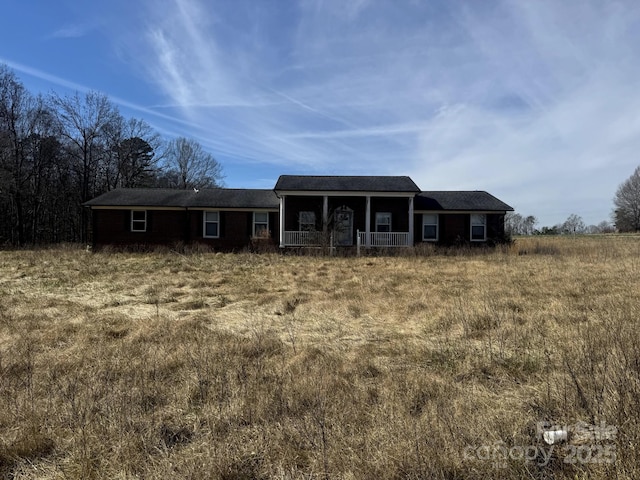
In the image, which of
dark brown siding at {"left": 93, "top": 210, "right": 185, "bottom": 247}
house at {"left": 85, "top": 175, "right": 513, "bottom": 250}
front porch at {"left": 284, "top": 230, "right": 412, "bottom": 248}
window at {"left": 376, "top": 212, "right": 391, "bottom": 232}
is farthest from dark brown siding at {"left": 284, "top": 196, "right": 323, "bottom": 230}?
dark brown siding at {"left": 93, "top": 210, "right": 185, "bottom": 247}

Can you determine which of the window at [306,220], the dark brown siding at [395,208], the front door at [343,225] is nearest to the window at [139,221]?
the window at [306,220]

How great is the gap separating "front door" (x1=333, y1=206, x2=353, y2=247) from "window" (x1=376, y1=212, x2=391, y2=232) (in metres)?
1.61

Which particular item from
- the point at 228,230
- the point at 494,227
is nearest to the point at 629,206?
the point at 494,227

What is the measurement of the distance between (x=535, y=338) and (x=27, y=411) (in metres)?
5.60

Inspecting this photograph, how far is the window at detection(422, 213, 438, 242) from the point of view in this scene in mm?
23000

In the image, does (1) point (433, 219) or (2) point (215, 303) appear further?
(1) point (433, 219)

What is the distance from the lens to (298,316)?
6852 millimetres

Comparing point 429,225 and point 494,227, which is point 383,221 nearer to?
point 429,225

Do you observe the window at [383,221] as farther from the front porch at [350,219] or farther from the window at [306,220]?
the window at [306,220]

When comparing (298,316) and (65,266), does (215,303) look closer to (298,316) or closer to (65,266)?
(298,316)

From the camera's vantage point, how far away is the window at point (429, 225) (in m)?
23.0

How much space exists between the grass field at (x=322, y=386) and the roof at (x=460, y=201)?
14524mm

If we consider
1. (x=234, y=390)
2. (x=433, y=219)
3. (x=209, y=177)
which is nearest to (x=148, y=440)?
(x=234, y=390)

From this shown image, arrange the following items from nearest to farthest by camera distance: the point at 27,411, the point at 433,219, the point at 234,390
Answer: the point at 27,411 → the point at 234,390 → the point at 433,219
